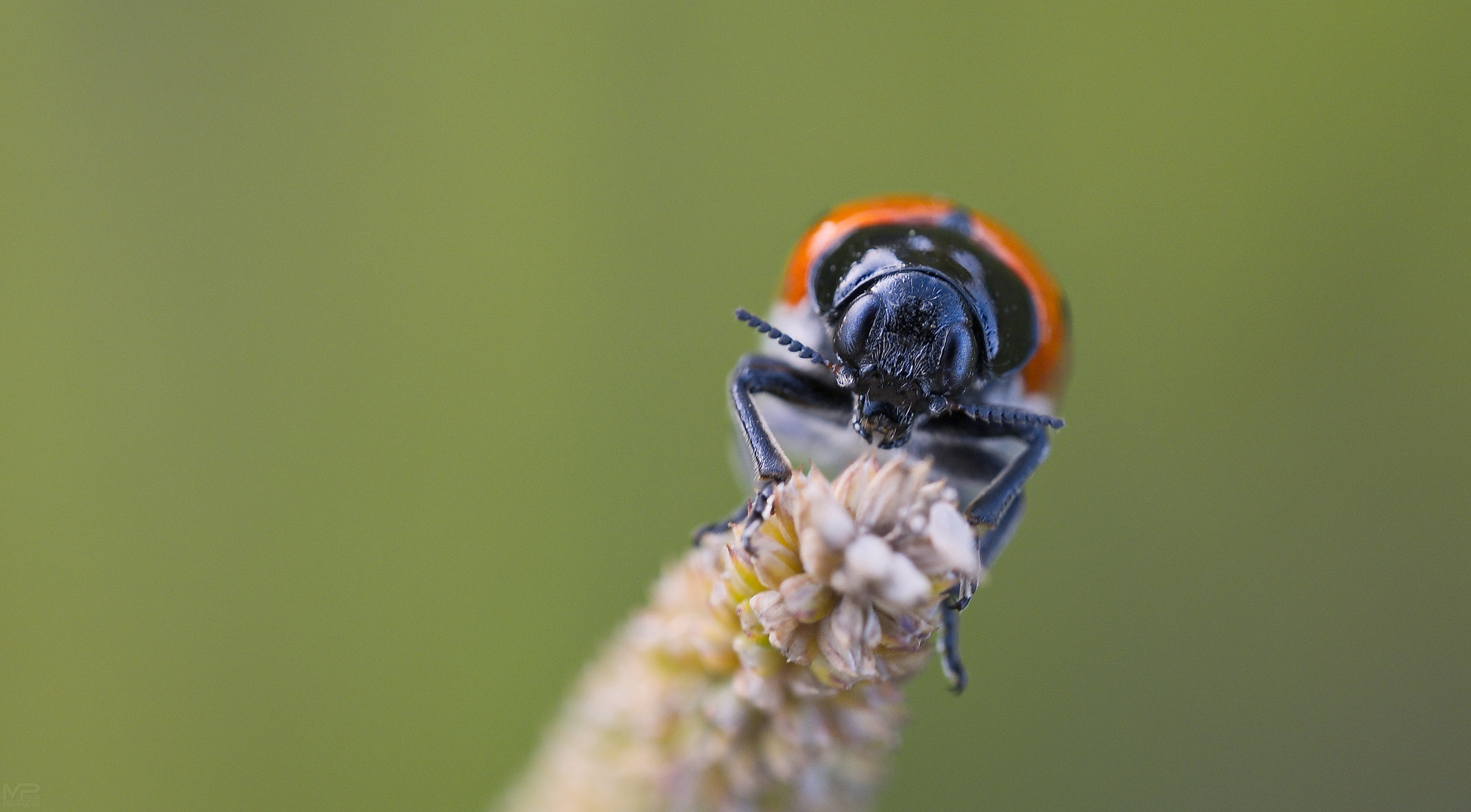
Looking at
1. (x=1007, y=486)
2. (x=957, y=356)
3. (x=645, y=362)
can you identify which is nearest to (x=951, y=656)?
(x=1007, y=486)

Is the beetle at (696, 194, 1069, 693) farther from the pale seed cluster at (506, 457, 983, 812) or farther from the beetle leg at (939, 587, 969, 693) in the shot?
the pale seed cluster at (506, 457, 983, 812)

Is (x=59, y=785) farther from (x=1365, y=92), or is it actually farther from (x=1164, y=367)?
(x=1365, y=92)

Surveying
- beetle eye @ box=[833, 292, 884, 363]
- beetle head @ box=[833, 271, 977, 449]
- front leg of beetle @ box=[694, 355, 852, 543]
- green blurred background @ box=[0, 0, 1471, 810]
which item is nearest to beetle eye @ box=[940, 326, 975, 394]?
beetle head @ box=[833, 271, 977, 449]

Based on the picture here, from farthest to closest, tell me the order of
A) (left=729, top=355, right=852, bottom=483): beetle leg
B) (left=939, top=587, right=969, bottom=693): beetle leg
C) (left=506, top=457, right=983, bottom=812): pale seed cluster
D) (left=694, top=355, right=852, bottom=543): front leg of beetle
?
(left=939, top=587, right=969, bottom=693): beetle leg < (left=729, top=355, right=852, bottom=483): beetle leg < (left=694, top=355, right=852, bottom=543): front leg of beetle < (left=506, top=457, right=983, bottom=812): pale seed cluster

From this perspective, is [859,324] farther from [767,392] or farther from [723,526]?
[723,526]

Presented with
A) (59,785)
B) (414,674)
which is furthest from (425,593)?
(59,785)

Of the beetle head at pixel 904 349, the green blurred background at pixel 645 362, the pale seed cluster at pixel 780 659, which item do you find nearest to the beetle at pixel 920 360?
the beetle head at pixel 904 349

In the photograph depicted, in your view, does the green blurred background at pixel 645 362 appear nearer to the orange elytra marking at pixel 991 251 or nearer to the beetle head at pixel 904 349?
the orange elytra marking at pixel 991 251
